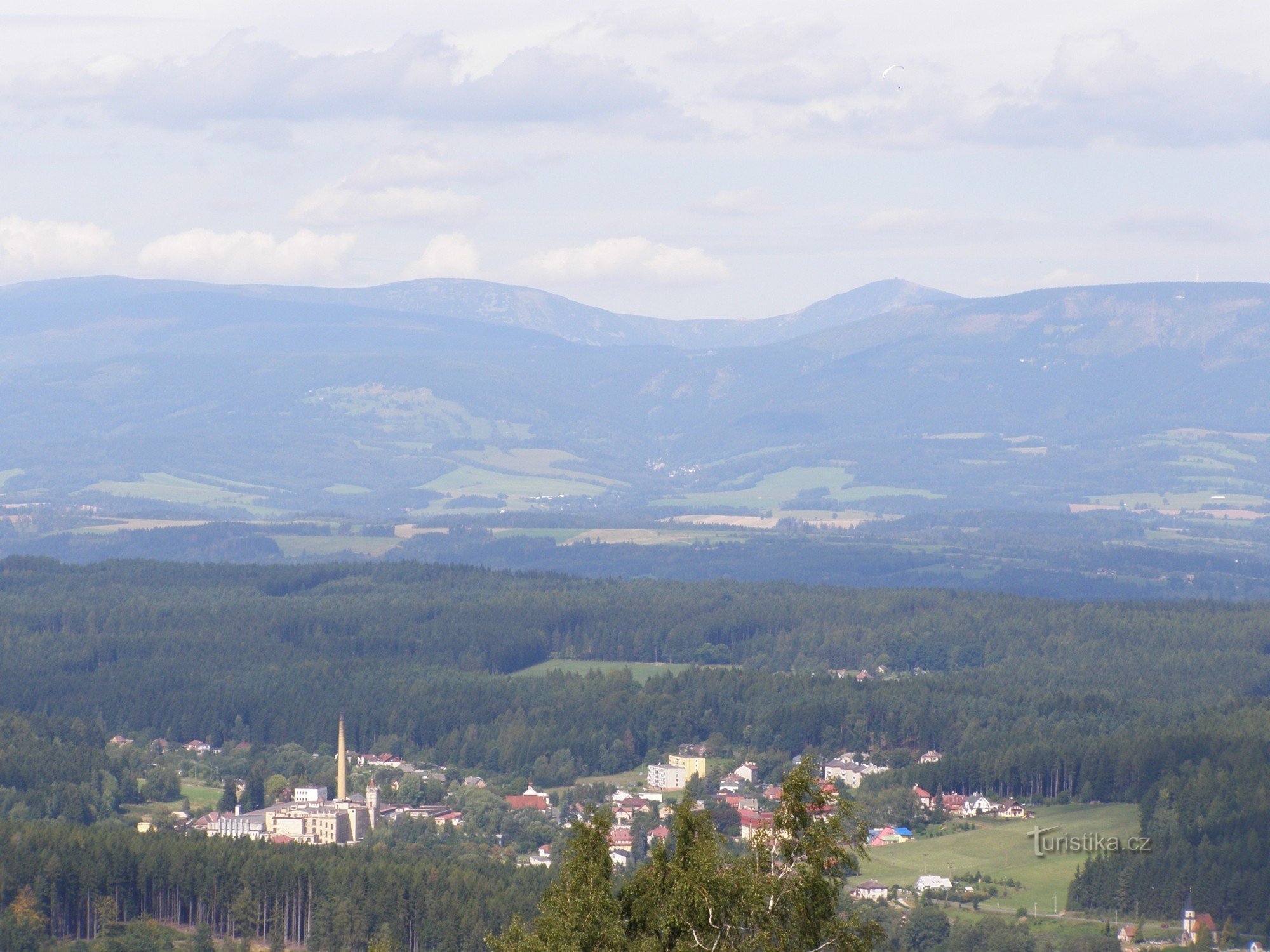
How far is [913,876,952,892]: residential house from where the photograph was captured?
82.4 meters

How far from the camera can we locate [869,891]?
8106 centimetres

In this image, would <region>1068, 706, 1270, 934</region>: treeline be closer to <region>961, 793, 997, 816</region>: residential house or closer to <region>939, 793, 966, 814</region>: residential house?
<region>961, 793, 997, 816</region>: residential house

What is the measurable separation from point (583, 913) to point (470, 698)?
335 feet

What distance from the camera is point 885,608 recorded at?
174500 millimetres

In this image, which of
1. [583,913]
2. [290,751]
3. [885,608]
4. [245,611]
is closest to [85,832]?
[290,751]

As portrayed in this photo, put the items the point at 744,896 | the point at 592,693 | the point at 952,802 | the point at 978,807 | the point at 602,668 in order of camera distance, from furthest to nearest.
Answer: the point at 602,668 < the point at 592,693 < the point at 952,802 < the point at 978,807 < the point at 744,896

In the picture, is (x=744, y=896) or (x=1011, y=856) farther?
(x=1011, y=856)

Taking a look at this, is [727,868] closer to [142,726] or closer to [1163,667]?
[142,726]

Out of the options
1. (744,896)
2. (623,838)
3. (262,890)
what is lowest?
(623,838)

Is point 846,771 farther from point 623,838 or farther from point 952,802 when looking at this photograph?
point 623,838

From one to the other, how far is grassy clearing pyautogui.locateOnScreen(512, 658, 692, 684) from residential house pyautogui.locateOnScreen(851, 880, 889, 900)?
Answer: 6223 centimetres

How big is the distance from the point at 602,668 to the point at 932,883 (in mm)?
73850

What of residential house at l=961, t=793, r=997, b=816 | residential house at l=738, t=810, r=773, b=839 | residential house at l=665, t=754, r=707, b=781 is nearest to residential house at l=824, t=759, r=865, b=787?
residential house at l=665, t=754, r=707, b=781

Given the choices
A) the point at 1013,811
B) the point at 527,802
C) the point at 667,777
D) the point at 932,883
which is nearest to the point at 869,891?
the point at 932,883
